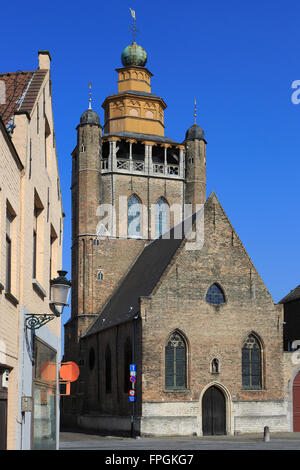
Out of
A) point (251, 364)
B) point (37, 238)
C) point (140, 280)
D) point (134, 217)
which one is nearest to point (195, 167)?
point (134, 217)

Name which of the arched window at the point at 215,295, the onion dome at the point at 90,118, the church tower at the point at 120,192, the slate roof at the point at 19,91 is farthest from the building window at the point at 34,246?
the onion dome at the point at 90,118

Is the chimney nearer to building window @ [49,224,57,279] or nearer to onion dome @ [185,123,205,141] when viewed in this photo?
building window @ [49,224,57,279]

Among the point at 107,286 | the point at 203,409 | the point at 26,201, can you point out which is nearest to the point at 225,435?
the point at 203,409

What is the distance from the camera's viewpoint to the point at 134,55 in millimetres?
55750

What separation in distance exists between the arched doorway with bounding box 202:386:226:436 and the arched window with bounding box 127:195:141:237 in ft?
52.3

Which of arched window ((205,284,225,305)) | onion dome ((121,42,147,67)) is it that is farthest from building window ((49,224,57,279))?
onion dome ((121,42,147,67))

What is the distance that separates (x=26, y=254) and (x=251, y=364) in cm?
2640

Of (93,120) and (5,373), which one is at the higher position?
(93,120)

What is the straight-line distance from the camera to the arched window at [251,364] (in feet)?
120

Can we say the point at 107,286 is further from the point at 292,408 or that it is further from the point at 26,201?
the point at 26,201

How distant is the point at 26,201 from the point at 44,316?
206 centimetres

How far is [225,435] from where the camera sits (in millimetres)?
35156

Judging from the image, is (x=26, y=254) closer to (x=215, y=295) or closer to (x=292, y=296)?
(x=215, y=295)

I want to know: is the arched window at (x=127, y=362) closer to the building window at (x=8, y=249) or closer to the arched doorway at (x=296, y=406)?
the arched doorway at (x=296, y=406)
